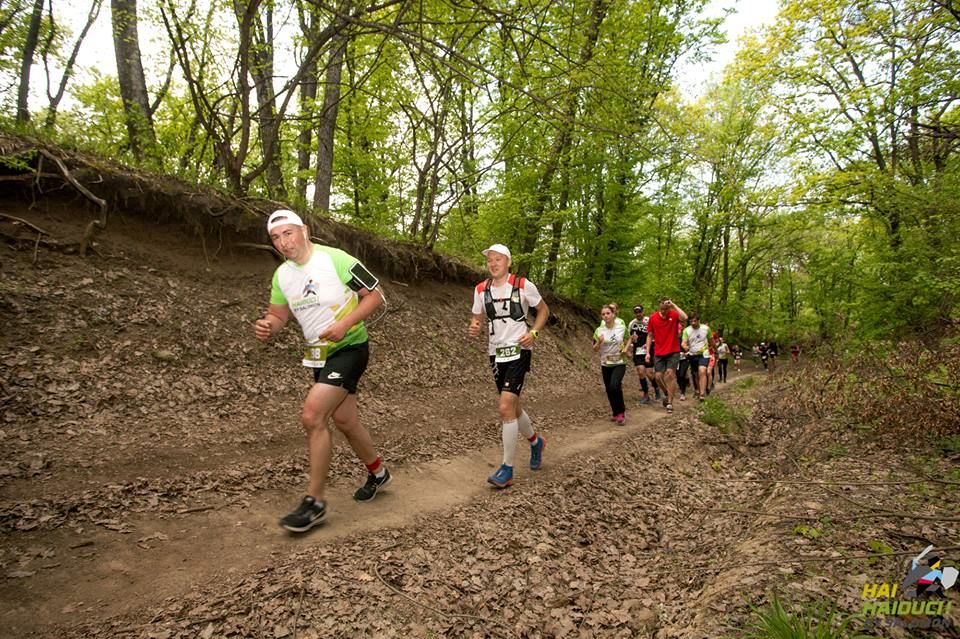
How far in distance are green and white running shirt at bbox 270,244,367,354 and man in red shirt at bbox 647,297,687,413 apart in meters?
7.81

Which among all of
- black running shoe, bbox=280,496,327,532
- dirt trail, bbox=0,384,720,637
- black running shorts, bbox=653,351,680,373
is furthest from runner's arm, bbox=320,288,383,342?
black running shorts, bbox=653,351,680,373

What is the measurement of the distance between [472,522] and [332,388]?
1703 mm

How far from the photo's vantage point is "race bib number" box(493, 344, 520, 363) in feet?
16.5

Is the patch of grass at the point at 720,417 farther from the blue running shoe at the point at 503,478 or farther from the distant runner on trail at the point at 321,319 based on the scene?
the distant runner on trail at the point at 321,319

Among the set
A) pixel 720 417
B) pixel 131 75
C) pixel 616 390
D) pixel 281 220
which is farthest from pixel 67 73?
pixel 720 417

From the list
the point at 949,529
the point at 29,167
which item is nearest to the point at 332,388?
the point at 949,529

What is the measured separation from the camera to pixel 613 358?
906cm

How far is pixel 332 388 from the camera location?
3.66 m

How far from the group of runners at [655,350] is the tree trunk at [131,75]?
30.2ft

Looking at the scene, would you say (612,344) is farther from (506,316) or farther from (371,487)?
(371,487)

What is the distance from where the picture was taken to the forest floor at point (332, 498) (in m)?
2.62

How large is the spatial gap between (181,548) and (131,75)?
31.2ft

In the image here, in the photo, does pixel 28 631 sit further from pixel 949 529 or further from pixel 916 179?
pixel 916 179

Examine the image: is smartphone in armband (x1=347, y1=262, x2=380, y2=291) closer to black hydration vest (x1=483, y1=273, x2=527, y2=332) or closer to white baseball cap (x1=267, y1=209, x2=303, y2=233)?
white baseball cap (x1=267, y1=209, x2=303, y2=233)
